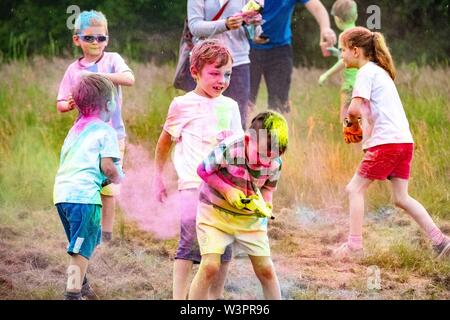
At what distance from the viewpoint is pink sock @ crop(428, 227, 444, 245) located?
7160 mm

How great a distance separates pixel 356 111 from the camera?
709cm

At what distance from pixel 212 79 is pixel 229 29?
4.83 feet

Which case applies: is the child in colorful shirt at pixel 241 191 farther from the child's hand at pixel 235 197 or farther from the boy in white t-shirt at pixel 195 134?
the boy in white t-shirt at pixel 195 134

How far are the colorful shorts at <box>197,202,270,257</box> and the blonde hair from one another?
1997mm

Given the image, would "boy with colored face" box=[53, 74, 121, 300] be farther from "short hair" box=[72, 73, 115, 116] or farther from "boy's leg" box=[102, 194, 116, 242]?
"boy's leg" box=[102, 194, 116, 242]

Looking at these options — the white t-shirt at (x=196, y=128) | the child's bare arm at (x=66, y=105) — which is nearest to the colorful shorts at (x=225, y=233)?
the white t-shirt at (x=196, y=128)

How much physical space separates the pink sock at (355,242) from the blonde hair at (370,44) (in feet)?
3.49

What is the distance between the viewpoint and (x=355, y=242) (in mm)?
7281

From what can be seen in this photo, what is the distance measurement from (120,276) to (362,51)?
2064 mm

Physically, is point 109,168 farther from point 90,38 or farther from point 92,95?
point 90,38

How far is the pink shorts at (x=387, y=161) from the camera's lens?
709 cm

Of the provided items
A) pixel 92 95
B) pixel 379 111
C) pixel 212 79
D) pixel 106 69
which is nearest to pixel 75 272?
pixel 92 95

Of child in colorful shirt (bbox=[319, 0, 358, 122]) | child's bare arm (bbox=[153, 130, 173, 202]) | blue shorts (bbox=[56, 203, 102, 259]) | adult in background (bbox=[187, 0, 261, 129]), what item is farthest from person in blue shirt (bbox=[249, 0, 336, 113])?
blue shorts (bbox=[56, 203, 102, 259])
